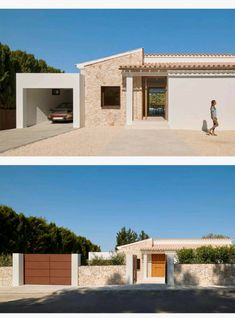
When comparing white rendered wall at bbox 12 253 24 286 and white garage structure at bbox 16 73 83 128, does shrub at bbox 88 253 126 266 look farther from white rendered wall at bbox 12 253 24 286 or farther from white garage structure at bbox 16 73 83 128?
white garage structure at bbox 16 73 83 128

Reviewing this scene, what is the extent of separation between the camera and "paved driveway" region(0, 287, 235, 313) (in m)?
13.3

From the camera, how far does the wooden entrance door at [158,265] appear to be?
1454 inches

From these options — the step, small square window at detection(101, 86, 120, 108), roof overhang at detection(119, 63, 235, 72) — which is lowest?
the step

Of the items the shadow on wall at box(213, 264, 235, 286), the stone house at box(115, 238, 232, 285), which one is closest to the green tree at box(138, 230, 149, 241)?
the stone house at box(115, 238, 232, 285)

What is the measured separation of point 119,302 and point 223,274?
31.0ft

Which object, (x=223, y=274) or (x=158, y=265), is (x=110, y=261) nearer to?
(x=223, y=274)

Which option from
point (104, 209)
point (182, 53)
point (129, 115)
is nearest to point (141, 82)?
point (129, 115)

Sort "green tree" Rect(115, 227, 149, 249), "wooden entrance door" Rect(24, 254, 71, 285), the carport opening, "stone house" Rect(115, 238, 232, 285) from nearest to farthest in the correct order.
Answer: "wooden entrance door" Rect(24, 254, 71, 285), the carport opening, "stone house" Rect(115, 238, 232, 285), "green tree" Rect(115, 227, 149, 249)

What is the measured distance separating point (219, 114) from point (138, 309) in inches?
539

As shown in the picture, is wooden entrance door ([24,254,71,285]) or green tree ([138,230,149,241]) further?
green tree ([138,230,149,241])

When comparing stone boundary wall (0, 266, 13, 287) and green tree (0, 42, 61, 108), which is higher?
green tree (0, 42, 61, 108)

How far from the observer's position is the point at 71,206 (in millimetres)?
28297

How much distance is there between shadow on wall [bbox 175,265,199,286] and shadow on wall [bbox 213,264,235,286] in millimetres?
884
